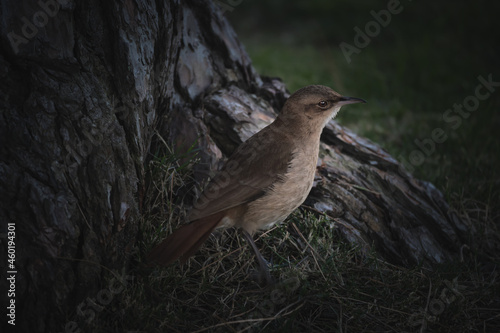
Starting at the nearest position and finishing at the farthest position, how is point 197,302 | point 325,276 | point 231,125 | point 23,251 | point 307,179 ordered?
point 23,251 → point 197,302 → point 325,276 → point 307,179 → point 231,125

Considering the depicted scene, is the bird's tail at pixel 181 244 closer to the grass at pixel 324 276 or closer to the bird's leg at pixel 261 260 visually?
the grass at pixel 324 276

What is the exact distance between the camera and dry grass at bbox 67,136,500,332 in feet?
9.25

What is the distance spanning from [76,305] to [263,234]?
57.3 inches

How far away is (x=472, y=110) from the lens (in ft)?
20.4

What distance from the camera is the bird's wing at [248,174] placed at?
125 inches

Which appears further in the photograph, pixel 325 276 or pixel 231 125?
pixel 231 125

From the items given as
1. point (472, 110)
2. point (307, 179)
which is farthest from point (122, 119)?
point (472, 110)

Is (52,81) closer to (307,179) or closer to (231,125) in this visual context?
(231,125)
